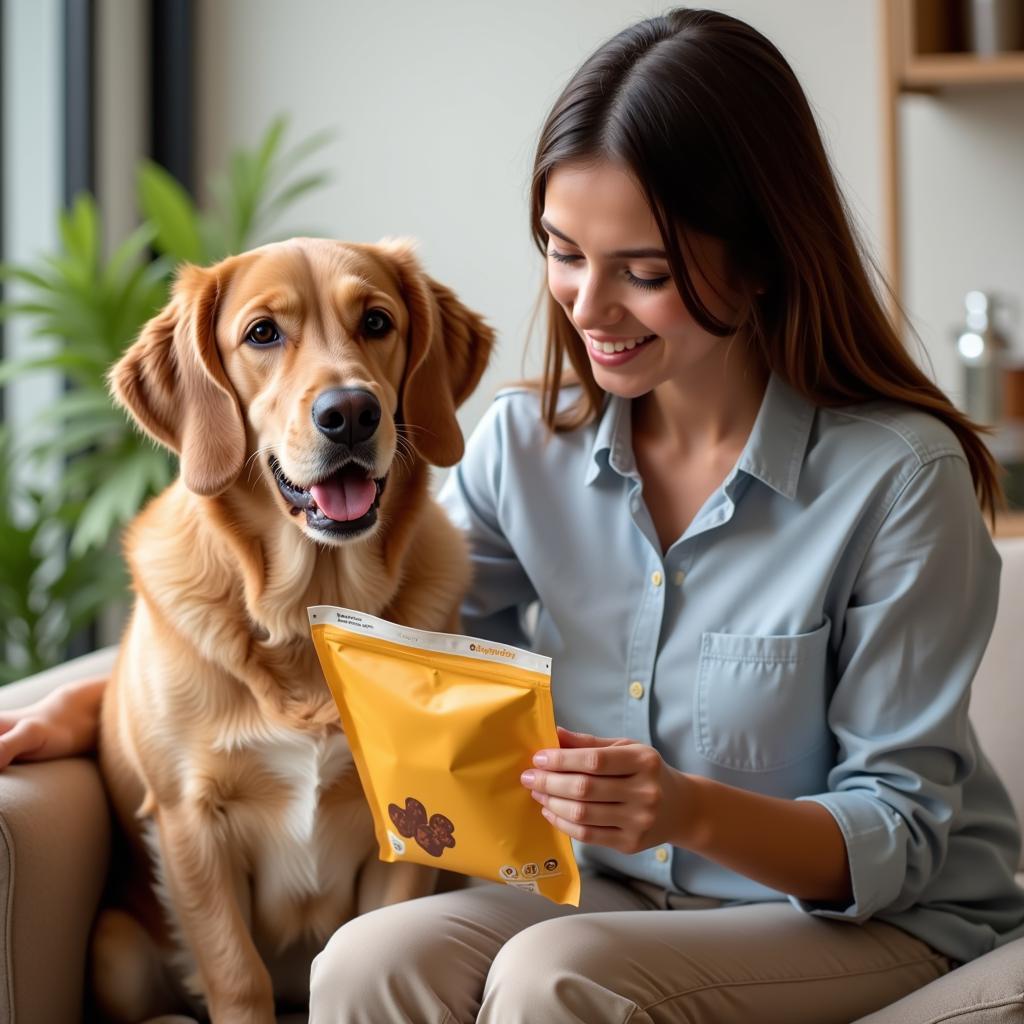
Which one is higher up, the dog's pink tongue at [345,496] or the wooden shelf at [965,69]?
the wooden shelf at [965,69]

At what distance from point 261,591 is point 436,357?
358 millimetres

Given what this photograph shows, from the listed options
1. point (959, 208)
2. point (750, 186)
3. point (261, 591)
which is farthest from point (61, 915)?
point (959, 208)

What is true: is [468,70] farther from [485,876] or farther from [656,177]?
[485,876]

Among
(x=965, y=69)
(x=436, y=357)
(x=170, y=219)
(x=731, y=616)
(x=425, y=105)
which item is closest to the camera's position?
(x=731, y=616)

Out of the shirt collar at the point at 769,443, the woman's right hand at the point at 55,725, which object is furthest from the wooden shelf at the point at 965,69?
the woman's right hand at the point at 55,725

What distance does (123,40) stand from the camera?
3377 millimetres

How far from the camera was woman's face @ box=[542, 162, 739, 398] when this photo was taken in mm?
1325

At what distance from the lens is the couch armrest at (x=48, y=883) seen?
4.34 feet

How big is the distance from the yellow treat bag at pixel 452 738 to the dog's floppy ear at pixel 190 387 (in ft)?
0.96

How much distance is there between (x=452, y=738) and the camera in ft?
3.86

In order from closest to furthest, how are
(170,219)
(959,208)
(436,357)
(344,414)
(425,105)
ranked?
(344,414) < (436,357) < (170,219) < (959,208) < (425,105)

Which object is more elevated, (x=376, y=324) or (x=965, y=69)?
(x=965, y=69)

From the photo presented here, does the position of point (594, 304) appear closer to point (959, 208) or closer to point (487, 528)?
point (487, 528)

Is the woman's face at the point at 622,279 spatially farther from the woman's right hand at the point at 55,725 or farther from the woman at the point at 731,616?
the woman's right hand at the point at 55,725
